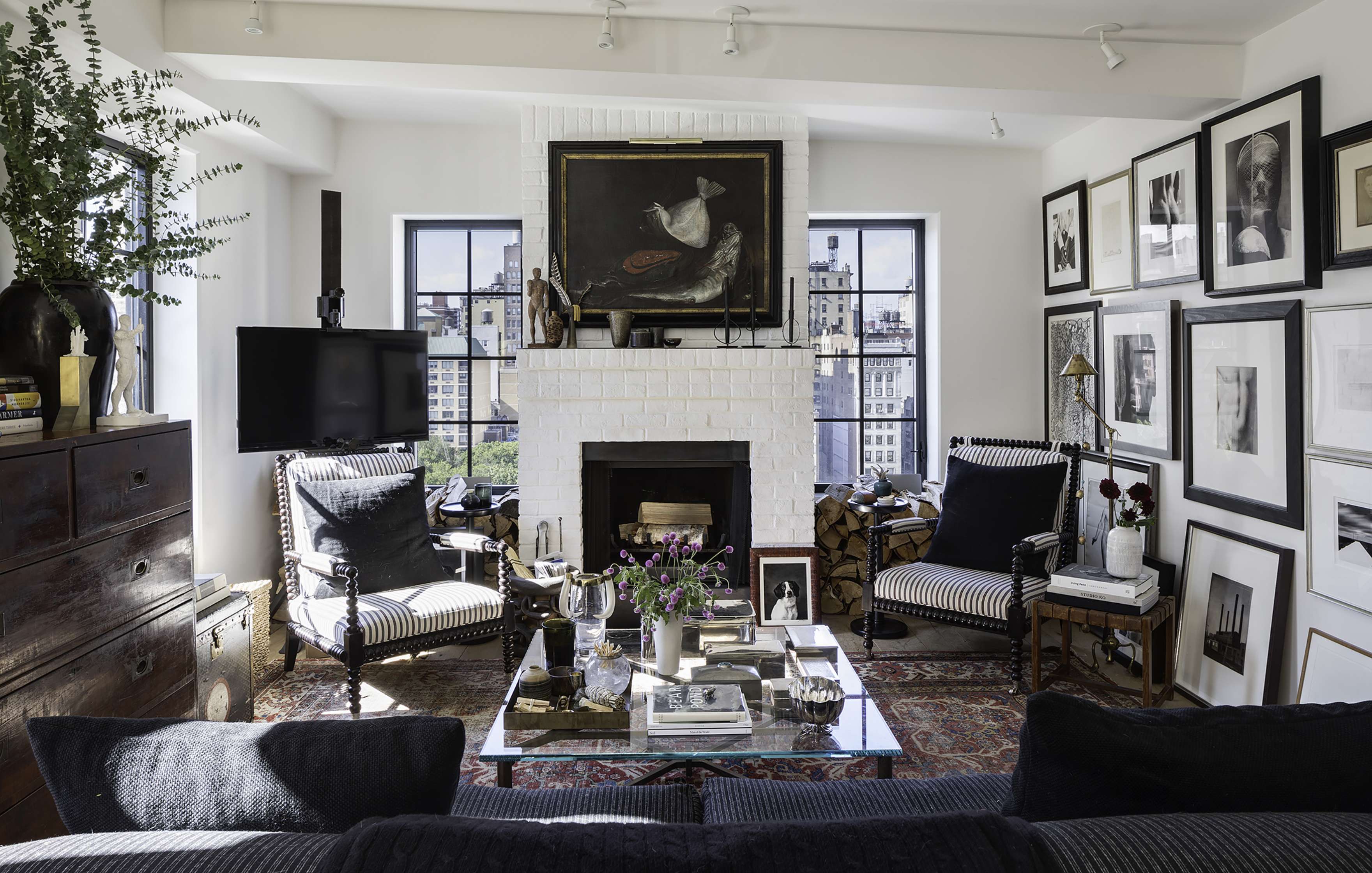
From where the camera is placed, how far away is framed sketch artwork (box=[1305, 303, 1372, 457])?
9.23 ft

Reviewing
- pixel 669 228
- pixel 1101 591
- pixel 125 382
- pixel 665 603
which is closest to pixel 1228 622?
pixel 1101 591

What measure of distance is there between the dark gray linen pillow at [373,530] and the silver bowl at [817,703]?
7.04 ft

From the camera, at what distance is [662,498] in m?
4.87

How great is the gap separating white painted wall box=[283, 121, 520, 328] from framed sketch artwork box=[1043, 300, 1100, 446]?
3.29m

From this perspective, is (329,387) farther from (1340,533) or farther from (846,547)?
(1340,533)

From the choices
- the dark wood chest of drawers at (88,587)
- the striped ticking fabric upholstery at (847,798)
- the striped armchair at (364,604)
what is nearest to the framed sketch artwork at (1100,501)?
the striped ticking fabric upholstery at (847,798)

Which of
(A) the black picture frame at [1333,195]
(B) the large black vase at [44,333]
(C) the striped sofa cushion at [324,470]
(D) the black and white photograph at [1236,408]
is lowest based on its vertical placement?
(C) the striped sofa cushion at [324,470]

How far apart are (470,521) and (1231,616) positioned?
362cm

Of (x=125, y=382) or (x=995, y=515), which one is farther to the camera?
(x=995, y=515)

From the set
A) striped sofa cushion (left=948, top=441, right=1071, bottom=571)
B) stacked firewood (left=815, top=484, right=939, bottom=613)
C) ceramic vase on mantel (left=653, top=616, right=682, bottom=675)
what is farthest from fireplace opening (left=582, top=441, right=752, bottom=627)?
ceramic vase on mantel (left=653, top=616, right=682, bottom=675)

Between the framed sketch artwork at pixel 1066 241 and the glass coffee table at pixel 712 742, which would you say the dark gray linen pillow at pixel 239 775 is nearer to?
the glass coffee table at pixel 712 742

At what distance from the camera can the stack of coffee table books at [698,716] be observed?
2357 mm

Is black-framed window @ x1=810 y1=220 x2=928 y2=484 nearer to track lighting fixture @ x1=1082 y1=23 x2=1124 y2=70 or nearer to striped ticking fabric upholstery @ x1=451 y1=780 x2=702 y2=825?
track lighting fixture @ x1=1082 y1=23 x2=1124 y2=70

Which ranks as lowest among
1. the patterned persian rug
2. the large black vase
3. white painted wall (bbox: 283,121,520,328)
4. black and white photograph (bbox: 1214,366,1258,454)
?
the patterned persian rug
